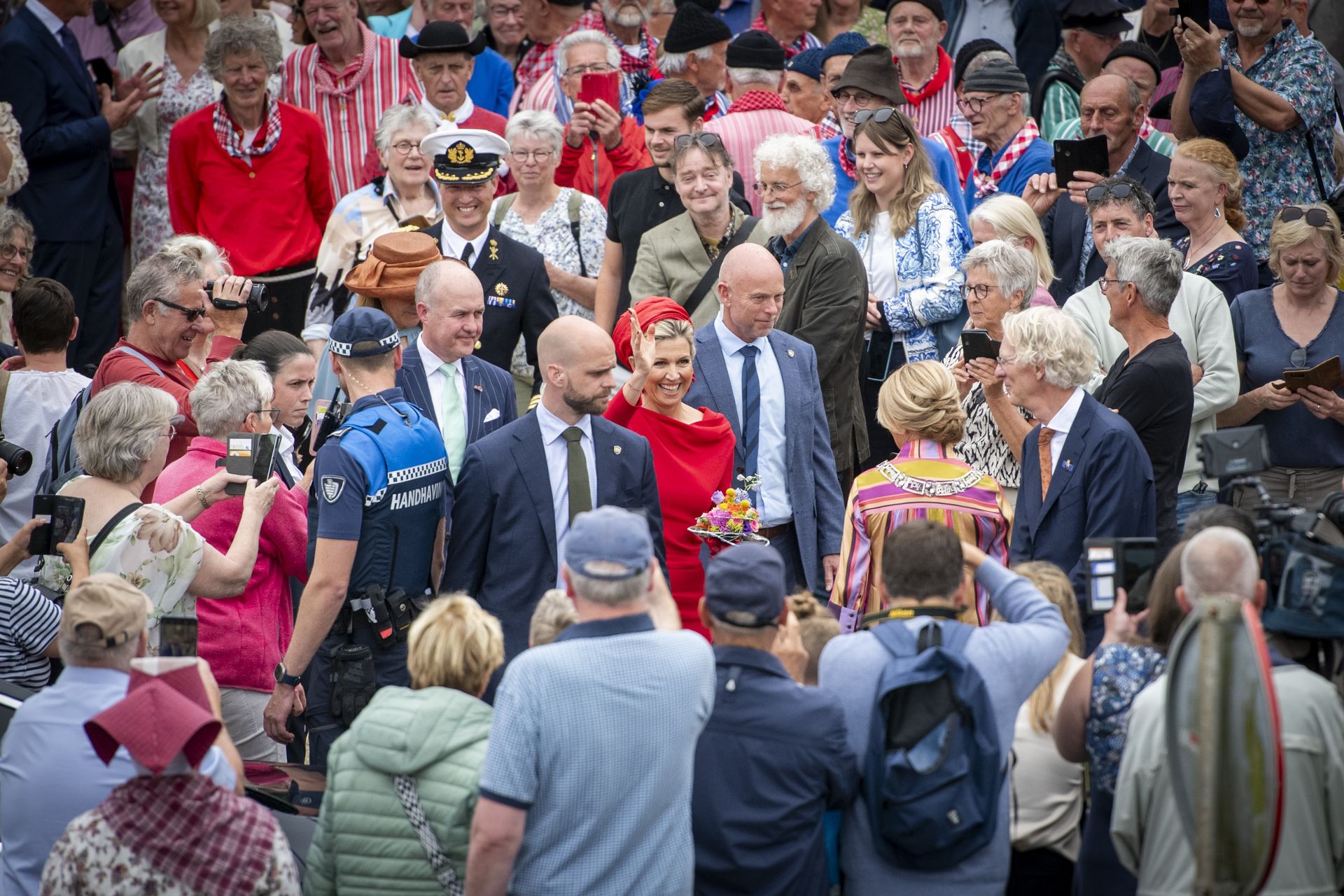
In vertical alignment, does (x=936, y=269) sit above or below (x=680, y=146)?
below

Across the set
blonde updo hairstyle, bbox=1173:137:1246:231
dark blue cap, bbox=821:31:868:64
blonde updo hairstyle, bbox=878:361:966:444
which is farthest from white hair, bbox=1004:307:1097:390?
dark blue cap, bbox=821:31:868:64

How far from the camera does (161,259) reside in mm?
6090

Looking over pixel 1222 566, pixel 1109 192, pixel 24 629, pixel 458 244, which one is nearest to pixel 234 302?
pixel 458 244

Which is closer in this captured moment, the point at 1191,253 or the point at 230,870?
the point at 230,870

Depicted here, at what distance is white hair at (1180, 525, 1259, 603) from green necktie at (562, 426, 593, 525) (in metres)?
2.09

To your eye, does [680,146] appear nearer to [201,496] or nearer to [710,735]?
[201,496]

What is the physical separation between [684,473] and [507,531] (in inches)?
32.5

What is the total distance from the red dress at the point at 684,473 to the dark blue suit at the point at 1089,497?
3.67 ft

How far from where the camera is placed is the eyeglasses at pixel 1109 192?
671cm

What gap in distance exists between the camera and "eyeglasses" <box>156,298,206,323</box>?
235 inches

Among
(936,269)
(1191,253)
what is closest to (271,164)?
(936,269)

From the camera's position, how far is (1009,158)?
8.09 m

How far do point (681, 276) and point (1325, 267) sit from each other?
2779mm

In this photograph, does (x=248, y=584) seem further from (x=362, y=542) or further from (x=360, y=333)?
(x=360, y=333)
